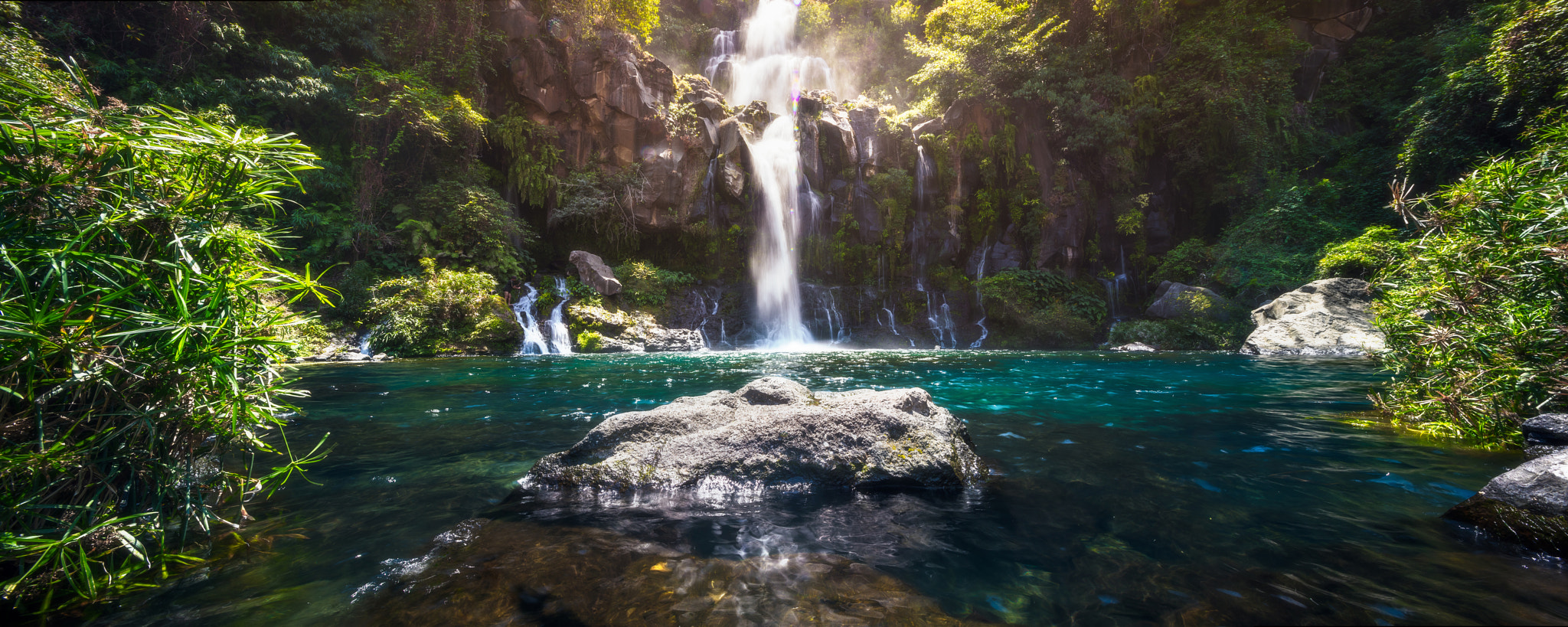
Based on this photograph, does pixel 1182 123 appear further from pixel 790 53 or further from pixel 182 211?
pixel 182 211

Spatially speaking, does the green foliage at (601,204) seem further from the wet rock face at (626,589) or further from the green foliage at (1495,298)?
the green foliage at (1495,298)

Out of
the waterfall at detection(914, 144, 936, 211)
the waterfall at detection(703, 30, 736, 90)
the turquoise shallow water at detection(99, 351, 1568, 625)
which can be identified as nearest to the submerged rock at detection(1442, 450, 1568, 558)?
the turquoise shallow water at detection(99, 351, 1568, 625)

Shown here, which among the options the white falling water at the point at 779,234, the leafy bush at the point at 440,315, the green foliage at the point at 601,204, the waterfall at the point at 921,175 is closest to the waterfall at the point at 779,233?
the white falling water at the point at 779,234

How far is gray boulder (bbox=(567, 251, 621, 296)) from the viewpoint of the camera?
17.7 meters

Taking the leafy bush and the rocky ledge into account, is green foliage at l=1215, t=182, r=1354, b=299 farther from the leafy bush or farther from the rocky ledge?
the leafy bush

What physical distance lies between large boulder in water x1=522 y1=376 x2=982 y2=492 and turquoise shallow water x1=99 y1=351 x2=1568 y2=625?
24cm

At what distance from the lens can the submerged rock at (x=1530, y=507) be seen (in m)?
2.42

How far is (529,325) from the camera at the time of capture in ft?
53.1

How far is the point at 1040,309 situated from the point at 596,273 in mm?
16343

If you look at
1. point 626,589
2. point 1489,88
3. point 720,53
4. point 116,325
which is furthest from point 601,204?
point 1489,88

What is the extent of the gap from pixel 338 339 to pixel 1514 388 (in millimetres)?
20569

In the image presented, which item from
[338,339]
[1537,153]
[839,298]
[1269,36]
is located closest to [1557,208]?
[1537,153]

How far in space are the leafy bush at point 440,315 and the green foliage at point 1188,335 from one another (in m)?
20.4

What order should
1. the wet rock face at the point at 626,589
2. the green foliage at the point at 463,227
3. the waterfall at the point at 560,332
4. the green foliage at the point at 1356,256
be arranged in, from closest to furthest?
1. the wet rock face at the point at 626,589
2. the green foliage at the point at 1356,256
3. the waterfall at the point at 560,332
4. the green foliage at the point at 463,227
